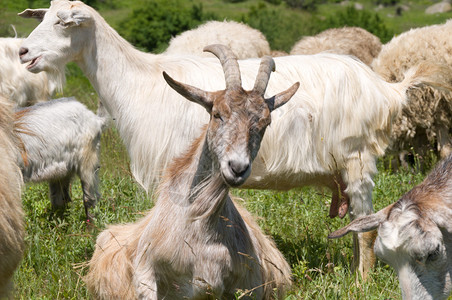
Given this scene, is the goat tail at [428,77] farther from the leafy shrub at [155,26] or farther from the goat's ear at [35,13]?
the leafy shrub at [155,26]

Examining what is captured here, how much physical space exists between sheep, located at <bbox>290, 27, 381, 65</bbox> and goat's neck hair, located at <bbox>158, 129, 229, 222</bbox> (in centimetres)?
678

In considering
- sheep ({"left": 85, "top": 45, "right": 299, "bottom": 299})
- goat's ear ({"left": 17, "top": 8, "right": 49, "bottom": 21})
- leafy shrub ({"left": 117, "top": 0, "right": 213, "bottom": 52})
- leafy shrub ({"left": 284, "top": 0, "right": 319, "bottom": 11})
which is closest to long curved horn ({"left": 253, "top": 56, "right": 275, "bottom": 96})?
sheep ({"left": 85, "top": 45, "right": 299, "bottom": 299})

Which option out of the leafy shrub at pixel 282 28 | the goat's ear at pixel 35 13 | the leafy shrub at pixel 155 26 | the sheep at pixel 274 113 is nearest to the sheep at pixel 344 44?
the sheep at pixel 274 113

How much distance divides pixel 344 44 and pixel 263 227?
228 inches

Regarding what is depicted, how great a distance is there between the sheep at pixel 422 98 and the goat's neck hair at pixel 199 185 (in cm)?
497

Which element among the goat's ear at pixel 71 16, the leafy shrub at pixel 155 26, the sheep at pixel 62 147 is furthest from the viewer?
the leafy shrub at pixel 155 26

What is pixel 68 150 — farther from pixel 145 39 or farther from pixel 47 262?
pixel 145 39

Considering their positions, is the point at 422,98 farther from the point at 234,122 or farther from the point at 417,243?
the point at 234,122

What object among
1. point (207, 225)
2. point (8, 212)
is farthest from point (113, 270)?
point (8, 212)

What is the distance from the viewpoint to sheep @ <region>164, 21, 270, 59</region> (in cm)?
998

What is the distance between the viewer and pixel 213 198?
4082 millimetres

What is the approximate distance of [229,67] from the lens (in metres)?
4.08

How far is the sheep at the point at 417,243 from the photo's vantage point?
147 inches

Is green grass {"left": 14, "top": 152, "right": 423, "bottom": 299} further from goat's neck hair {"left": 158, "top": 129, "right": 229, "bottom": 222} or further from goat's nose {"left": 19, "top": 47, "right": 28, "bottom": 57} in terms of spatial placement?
goat's nose {"left": 19, "top": 47, "right": 28, "bottom": 57}
